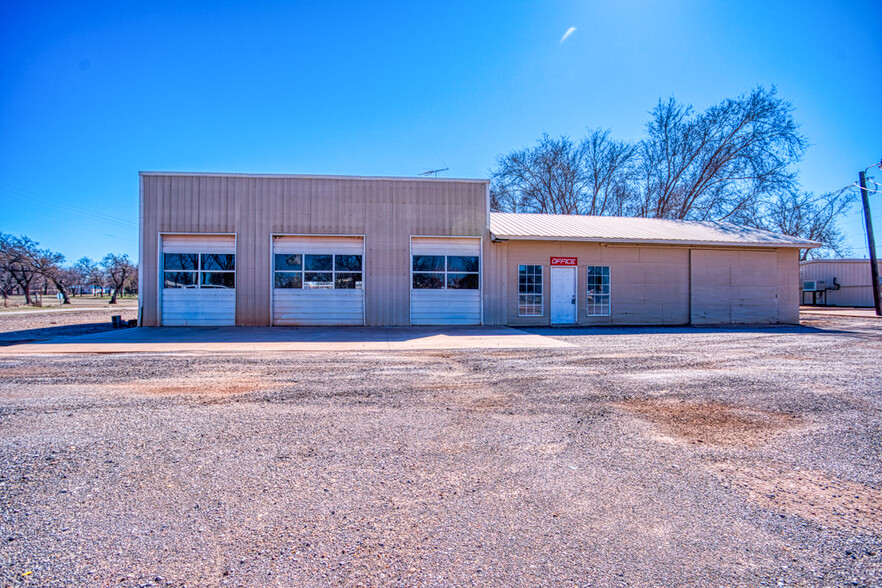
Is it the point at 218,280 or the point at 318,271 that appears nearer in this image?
the point at 218,280

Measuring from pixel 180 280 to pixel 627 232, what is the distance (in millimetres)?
15103

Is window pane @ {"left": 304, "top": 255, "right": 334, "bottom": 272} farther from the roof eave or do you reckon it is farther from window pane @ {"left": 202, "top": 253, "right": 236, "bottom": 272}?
the roof eave

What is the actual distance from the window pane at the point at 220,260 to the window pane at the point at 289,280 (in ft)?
4.79

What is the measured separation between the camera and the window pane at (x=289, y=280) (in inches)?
567

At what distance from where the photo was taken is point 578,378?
20.7 ft

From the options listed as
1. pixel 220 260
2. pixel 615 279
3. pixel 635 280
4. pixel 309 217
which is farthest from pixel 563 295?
pixel 220 260

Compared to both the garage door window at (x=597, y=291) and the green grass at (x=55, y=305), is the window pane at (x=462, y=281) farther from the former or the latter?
the green grass at (x=55, y=305)

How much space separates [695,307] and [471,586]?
55.4ft

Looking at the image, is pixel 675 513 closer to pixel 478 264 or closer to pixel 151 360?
pixel 151 360

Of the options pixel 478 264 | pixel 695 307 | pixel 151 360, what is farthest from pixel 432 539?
pixel 695 307

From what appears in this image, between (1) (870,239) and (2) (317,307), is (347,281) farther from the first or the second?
(1) (870,239)

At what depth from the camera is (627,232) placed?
1642cm

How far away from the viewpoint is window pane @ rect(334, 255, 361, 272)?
14570mm

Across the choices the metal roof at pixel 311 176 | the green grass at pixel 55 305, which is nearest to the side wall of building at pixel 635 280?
the metal roof at pixel 311 176
